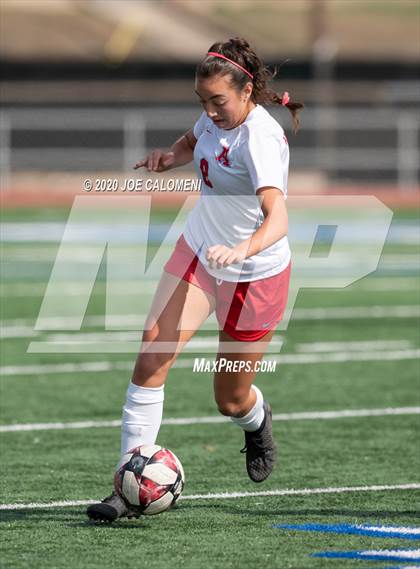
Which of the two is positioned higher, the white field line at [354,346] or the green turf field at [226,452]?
the green turf field at [226,452]

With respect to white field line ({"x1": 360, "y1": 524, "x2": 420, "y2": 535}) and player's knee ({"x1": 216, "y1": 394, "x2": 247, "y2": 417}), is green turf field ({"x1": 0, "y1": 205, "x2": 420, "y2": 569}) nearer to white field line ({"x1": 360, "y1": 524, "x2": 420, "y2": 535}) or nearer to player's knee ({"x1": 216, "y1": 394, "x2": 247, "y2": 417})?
white field line ({"x1": 360, "y1": 524, "x2": 420, "y2": 535})

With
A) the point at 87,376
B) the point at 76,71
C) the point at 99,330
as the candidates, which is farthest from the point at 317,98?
the point at 87,376

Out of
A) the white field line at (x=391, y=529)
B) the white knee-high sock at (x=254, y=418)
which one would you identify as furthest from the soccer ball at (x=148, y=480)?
the white field line at (x=391, y=529)

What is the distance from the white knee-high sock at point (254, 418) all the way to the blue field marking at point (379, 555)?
4.15 ft

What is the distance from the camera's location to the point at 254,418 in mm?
6297

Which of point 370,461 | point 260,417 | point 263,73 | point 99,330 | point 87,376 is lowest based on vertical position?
point 99,330

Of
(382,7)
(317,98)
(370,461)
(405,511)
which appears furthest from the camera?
(382,7)

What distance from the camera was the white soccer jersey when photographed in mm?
5508

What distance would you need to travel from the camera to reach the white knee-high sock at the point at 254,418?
6254 mm

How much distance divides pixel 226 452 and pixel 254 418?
1052mm

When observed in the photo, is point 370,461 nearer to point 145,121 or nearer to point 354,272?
point 354,272

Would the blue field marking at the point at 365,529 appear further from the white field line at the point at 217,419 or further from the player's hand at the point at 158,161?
the white field line at the point at 217,419

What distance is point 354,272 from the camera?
16.8 meters

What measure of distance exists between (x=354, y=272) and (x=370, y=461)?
9.88 metres
